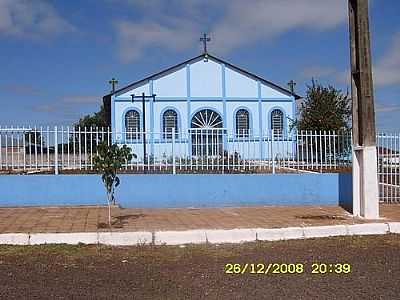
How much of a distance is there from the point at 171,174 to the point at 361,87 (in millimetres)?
4975

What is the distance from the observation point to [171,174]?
43.8 ft

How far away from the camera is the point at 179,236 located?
9.12 meters

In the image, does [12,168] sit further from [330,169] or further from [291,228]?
[330,169]

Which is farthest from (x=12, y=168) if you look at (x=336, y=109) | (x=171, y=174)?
(x=336, y=109)

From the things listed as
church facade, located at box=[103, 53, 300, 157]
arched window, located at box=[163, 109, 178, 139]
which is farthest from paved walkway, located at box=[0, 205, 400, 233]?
arched window, located at box=[163, 109, 178, 139]

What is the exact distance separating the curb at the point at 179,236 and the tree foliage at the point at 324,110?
1712 cm

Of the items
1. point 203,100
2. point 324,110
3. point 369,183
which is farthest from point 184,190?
point 203,100

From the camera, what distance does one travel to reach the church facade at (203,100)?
34.2m

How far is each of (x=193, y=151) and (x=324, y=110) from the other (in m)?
15.3

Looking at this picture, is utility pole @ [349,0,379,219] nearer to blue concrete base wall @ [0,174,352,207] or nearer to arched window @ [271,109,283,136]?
blue concrete base wall @ [0,174,352,207]
